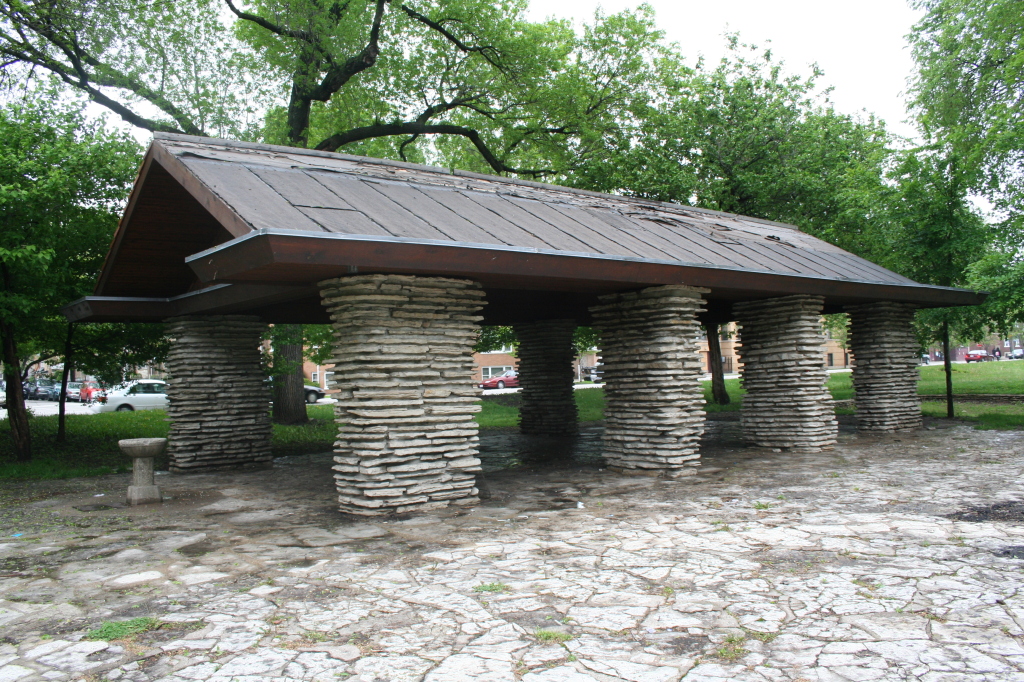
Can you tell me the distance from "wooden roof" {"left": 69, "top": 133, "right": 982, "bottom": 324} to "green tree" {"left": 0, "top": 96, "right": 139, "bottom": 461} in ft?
4.03

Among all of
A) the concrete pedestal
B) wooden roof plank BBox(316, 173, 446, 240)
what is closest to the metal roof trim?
wooden roof plank BBox(316, 173, 446, 240)

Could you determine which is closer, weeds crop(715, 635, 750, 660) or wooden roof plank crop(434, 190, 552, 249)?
weeds crop(715, 635, 750, 660)

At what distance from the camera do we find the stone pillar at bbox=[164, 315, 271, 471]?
11523 millimetres

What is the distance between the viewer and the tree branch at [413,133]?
2100 centimetres

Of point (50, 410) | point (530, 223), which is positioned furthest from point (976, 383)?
point (50, 410)

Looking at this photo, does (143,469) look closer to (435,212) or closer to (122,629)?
(435,212)

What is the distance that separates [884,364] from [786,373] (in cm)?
357

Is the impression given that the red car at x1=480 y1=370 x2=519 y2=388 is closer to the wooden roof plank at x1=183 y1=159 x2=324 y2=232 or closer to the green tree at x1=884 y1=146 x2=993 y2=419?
the green tree at x1=884 y1=146 x2=993 y2=419

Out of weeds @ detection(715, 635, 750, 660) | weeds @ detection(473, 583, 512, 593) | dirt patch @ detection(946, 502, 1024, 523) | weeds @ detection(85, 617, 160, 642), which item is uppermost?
weeds @ detection(85, 617, 160, 642)

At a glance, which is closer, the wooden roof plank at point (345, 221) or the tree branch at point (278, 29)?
the wooden roof plank at point (345, 221)

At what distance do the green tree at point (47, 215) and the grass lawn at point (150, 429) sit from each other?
1.20 m

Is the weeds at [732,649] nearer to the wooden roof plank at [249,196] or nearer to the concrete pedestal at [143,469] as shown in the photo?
the wooden roof plank at [249,196]

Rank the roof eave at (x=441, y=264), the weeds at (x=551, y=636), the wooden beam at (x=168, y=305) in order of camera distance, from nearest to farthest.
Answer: the weeds at (x=551, y=636) → the roof eave at (x=441, y=264) → the wooden beam at (x=168, y=305)

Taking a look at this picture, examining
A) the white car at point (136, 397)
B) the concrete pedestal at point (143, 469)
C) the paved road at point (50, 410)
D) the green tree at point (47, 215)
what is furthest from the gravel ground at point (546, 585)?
the white car at point (136, 397)
